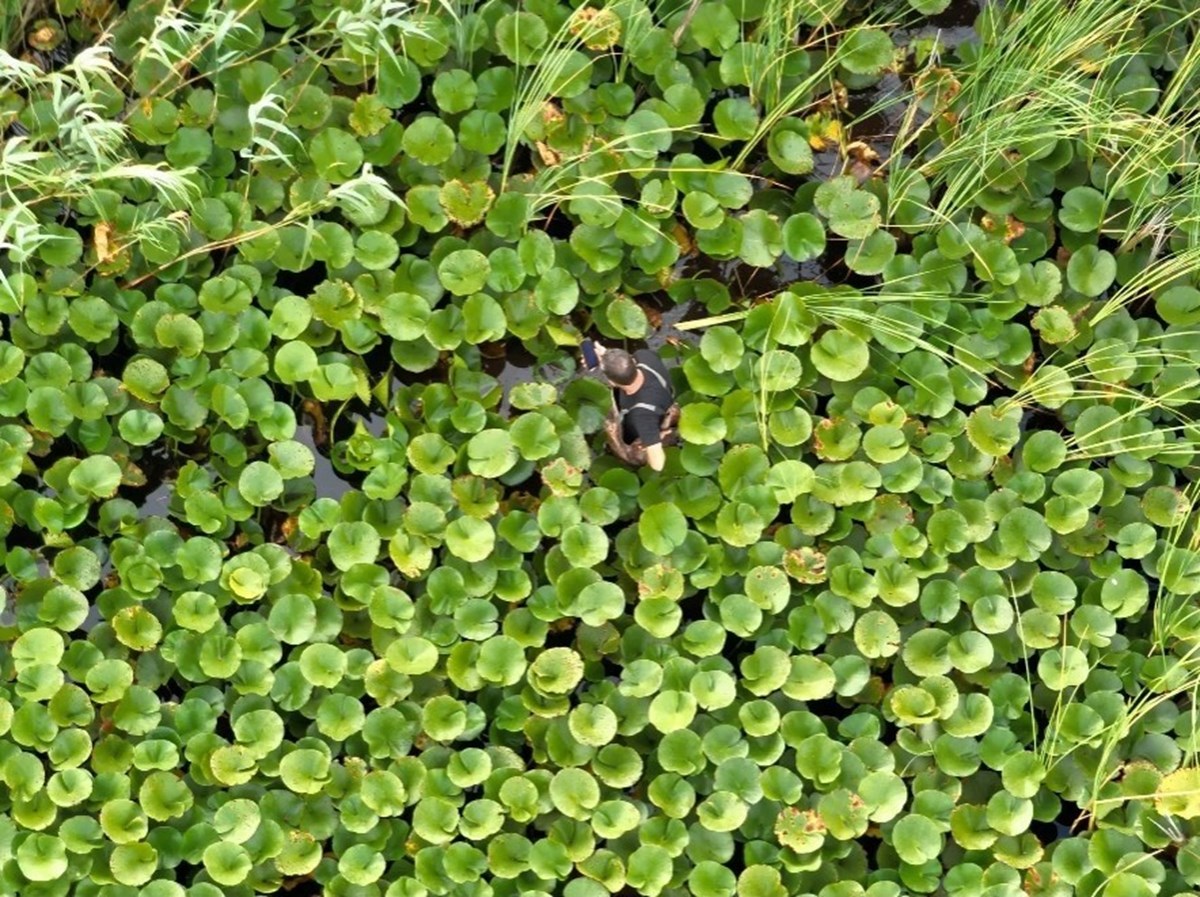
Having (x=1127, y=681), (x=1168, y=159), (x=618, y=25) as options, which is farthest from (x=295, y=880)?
(x=1168, y=159)

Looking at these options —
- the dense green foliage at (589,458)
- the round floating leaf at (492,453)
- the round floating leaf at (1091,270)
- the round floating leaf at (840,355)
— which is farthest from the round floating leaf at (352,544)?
the round floating leaf at (1091,270)

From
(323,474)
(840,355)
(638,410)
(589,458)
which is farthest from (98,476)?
(840,355)

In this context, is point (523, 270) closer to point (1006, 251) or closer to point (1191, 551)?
point (1006, 251)

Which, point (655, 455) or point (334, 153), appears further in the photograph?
point (334, 153)

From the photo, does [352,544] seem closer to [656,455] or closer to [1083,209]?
[656,455]

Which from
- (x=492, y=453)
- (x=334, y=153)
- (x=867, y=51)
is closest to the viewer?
(x=492, y=453)

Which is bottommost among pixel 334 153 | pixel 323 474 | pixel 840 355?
pixel 323 474

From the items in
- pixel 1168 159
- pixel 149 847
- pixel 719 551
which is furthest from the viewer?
pixel 1168 159
